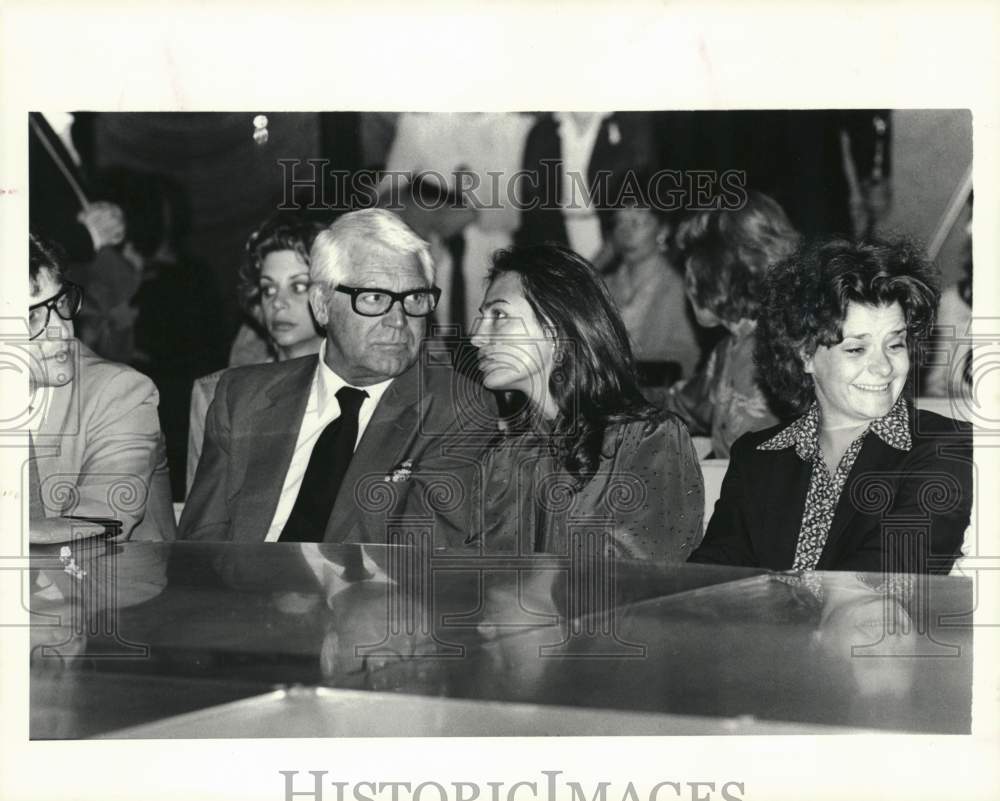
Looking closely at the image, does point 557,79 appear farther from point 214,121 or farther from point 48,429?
point 48,429

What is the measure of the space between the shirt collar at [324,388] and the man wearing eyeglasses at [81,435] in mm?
461

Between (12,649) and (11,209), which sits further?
(11,209)

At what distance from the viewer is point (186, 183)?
12.7 feet

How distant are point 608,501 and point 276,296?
117cm

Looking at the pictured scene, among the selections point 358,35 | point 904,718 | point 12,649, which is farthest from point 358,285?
point 904,718

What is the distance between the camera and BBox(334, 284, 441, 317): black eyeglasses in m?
3.81

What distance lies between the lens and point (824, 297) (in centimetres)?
370

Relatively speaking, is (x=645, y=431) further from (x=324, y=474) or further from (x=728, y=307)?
(x=324, y=474)

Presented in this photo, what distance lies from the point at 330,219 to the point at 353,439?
65 centimetres

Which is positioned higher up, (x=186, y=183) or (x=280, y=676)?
(x=186, y=183)

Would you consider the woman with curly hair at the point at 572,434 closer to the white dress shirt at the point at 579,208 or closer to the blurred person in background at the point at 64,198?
the white dress shirt at the point at 579,208

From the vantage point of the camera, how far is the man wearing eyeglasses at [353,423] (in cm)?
373
